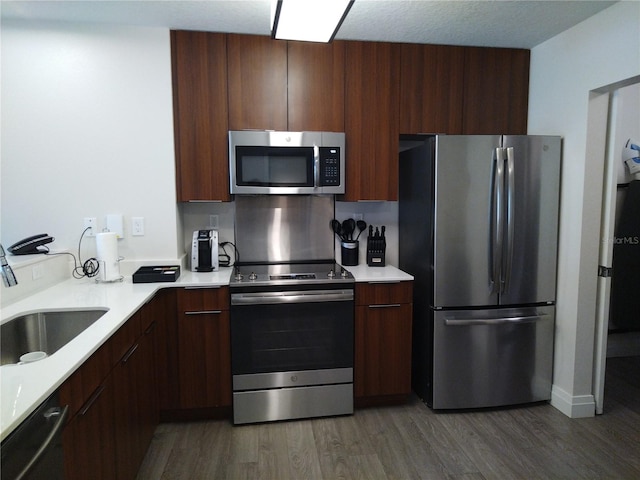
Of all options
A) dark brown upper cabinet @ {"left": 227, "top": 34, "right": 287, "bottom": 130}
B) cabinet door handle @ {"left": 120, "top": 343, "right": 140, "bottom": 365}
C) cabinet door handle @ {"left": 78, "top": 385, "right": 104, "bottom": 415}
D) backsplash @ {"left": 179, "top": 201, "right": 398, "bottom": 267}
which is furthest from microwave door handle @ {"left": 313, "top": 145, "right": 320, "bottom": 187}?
cabinet door handle @ {"left": 78, "top": 385, "right": 104, "bottom": 415}

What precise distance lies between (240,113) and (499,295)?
82.1 inches

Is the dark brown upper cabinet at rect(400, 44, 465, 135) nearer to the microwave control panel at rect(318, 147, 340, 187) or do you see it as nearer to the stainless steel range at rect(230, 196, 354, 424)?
the microwave control panel at rect(318, 147, 340, 187)

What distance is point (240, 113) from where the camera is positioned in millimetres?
2541

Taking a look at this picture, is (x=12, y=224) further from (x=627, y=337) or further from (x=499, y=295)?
(x=627, y=337)

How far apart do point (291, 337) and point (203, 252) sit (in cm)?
83

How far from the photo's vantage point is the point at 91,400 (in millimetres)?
1375

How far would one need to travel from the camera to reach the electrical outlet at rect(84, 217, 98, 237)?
2473 millimetres

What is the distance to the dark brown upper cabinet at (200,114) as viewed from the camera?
246 cm

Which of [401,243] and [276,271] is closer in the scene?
[276,271]

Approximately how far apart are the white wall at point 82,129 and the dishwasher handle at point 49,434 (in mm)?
1553

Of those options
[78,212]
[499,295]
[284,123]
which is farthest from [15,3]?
[499,295]

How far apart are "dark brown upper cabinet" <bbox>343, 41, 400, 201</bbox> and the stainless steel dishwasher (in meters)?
2.04

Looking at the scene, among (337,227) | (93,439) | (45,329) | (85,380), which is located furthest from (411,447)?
(45,329)

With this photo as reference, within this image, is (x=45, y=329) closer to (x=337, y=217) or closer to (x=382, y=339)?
(x=382, y=339)
